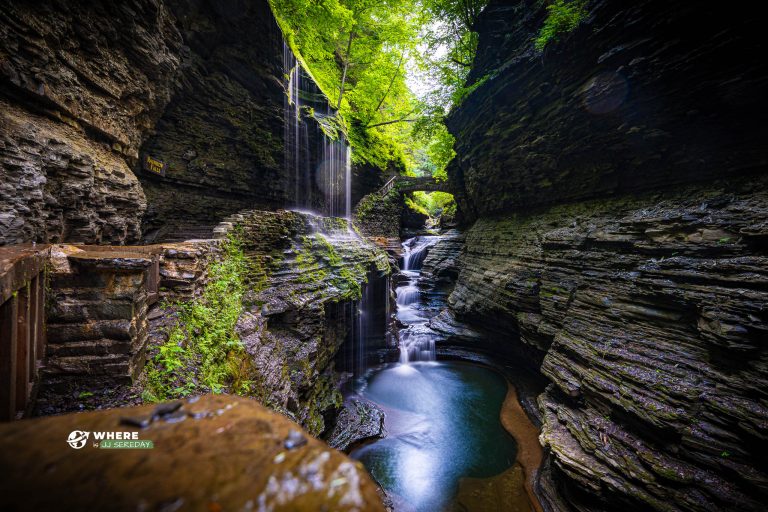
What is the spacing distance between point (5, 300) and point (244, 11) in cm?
1129

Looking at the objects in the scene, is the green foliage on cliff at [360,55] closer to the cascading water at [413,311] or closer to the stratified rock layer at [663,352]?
the cascading water at [413,311]

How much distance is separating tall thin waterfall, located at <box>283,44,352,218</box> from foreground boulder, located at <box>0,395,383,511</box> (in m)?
13.0

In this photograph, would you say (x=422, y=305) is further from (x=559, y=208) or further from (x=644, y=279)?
(x=644, y=279)

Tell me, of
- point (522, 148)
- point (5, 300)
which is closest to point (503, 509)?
point (5, 300)

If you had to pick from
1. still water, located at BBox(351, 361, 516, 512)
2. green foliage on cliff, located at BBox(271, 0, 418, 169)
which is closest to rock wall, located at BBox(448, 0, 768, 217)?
green foliage on cliff, located at BBox(271, 0, 418, 169)

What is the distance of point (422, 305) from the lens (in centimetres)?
1664

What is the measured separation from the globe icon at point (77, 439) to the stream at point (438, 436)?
6225mm

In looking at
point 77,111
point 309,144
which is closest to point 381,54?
point 309,144

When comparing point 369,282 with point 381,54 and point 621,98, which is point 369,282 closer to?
point 621,98

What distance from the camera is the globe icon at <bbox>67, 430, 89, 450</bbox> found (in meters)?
1.00

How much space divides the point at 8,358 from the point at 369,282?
893 centimetres

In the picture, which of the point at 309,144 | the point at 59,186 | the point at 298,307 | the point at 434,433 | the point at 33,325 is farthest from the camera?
the point at 309,144

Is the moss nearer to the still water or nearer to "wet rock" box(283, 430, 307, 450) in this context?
the still water

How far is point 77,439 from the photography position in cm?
102
